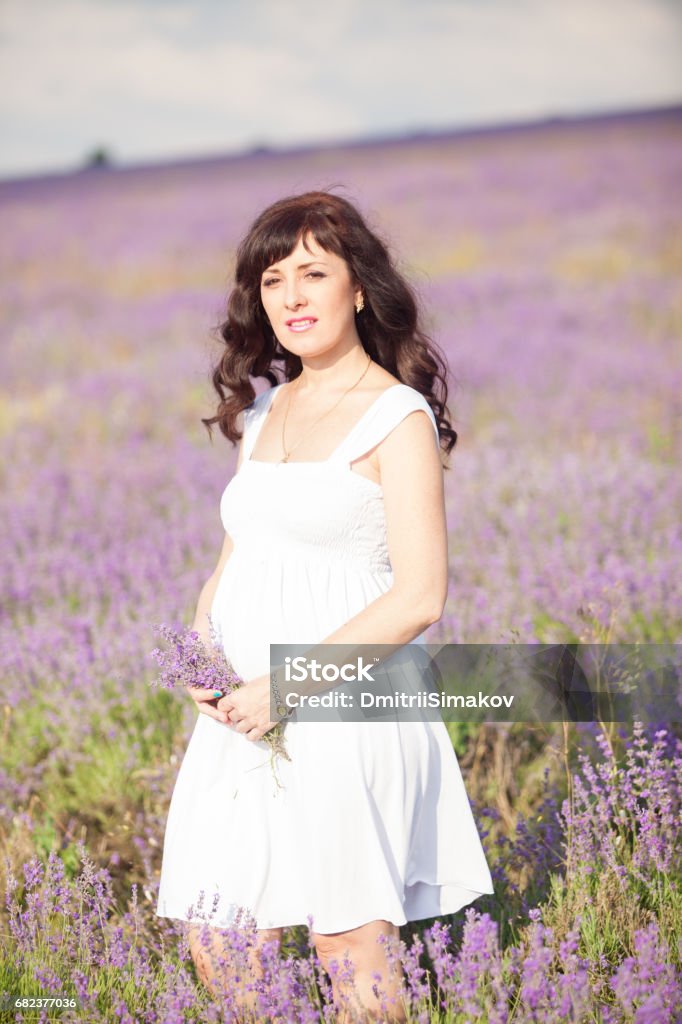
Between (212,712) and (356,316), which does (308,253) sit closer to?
(356,316)

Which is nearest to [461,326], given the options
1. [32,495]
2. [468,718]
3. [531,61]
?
[531,61]

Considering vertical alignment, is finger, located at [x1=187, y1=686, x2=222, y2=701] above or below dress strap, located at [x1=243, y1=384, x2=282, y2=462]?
below

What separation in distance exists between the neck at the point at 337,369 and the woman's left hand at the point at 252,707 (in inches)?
29.7

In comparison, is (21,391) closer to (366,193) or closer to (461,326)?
(461,326)

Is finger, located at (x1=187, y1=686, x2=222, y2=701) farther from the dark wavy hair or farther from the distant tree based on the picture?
the distant tree

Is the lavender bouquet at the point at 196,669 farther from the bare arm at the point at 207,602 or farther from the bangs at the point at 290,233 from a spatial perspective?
the bangs at the point at 290,233

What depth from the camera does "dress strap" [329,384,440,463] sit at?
6.76 ft

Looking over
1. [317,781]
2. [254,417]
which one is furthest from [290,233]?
[317,781]

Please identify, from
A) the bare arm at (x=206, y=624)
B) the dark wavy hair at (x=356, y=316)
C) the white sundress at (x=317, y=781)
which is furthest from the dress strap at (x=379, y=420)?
the bare arm at (x=206, y=624)

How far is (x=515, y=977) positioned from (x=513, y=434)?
468 centimetres

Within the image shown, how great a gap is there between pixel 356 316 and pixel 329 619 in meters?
0.83

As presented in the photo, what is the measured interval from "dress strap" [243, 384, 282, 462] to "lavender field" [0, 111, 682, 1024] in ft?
2.64

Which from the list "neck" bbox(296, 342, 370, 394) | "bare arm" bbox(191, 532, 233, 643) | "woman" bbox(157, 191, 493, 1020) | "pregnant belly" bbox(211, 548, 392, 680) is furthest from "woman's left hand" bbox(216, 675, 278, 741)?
"neck" bbox(296, 342, 370, 394)

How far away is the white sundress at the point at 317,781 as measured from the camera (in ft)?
6.57
